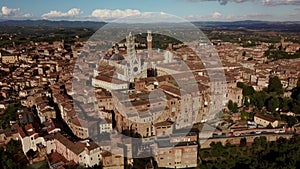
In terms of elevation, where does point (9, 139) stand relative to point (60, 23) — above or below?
below

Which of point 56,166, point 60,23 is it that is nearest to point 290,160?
point 56,166

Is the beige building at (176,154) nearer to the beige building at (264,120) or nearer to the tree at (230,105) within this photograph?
the beige building at (264,120)

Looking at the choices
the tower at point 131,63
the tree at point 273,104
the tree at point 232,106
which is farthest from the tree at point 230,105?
the tower at point 131,63

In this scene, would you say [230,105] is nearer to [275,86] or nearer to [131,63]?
[275,86]

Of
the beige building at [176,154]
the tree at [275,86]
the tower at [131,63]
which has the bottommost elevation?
the beige building at [176,154]

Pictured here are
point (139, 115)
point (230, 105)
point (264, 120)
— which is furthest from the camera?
point (230, 105)

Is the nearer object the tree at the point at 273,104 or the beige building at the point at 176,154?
the beige building at the point at 176,154

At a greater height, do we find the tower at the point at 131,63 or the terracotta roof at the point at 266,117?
the tower at the point at 131,63

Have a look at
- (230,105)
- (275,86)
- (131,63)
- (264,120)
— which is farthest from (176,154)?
(275,86)

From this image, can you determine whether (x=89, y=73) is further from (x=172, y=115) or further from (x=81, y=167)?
(x=81, y=167)

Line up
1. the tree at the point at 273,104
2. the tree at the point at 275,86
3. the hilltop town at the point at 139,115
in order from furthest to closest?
the tree at the point at 275,86 → the tree at the point at 273,104 → the hilltop town at the point at 139,115

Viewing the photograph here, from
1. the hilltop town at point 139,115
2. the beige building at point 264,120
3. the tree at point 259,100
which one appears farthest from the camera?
the tree at point 259,100
